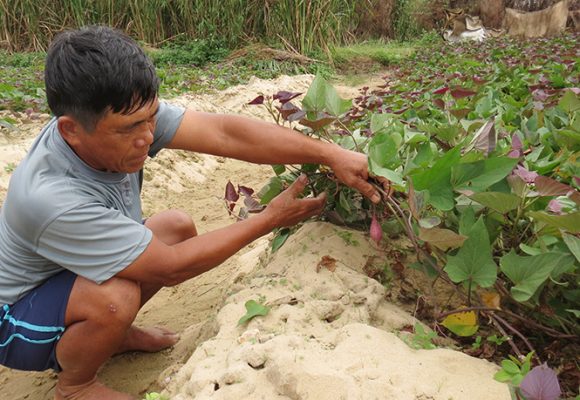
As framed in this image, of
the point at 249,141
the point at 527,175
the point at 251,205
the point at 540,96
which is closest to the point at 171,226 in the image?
the point at 251,205

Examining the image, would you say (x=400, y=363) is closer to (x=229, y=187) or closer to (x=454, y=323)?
(x=454, y=323)

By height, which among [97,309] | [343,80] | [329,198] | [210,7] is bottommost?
[343,80]

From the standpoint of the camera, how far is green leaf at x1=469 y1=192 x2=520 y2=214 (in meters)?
1.25

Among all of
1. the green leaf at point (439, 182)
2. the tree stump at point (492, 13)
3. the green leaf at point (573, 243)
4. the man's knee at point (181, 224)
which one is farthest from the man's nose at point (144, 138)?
the tree stump at point (492, 13)

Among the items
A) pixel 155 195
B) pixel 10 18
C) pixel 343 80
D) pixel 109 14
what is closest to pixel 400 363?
pixel 155 195

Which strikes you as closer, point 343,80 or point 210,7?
point 343,80

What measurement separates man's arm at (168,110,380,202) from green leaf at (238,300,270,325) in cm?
44

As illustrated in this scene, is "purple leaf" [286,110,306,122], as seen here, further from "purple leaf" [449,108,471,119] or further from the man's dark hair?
"purple leaf" [449,108,471,119]

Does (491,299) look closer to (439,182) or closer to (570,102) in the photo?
(439,182)

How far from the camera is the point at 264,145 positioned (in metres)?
1.90

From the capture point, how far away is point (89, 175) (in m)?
1.70

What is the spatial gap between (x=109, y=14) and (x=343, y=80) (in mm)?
5207

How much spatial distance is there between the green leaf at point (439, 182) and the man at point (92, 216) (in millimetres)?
229

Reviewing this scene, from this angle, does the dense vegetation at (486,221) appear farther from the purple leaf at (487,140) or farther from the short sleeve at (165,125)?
the short sleeve at (165,125)
